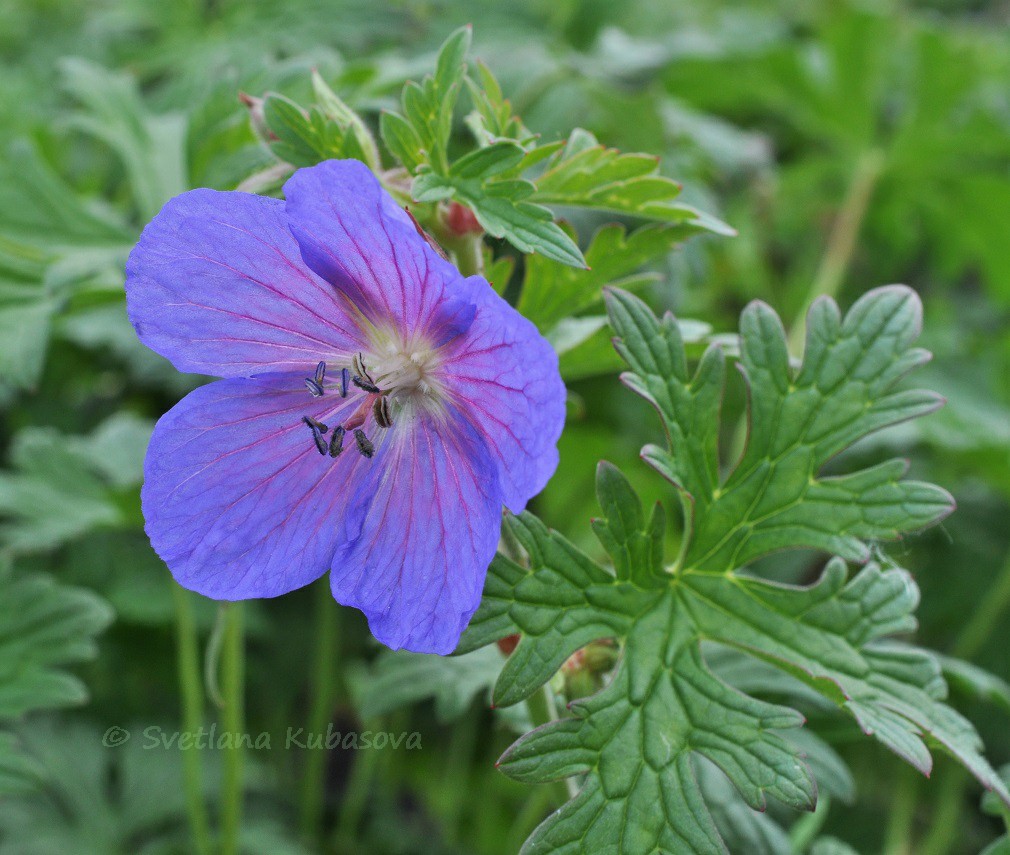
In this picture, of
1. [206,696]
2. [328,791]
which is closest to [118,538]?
[206,696]

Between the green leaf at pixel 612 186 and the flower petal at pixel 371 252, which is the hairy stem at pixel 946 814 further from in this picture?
the flower petal at pixel 371 252

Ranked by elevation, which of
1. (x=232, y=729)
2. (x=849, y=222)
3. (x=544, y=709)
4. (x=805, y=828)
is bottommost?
(x=232, y=729)

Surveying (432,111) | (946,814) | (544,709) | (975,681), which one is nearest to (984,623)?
(946,814)

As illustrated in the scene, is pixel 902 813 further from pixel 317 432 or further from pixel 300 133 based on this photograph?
pixel 300 133

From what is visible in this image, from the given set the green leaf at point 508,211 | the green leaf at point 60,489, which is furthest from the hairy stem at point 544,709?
the green leaf at point 60,489

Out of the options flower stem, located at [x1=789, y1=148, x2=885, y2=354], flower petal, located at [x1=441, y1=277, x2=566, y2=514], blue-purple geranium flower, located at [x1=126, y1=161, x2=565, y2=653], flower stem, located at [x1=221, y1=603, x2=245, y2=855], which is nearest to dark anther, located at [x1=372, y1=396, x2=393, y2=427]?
blue-purple geranium flower, located at [x1=126, y1=161, x2=565, y2=653]

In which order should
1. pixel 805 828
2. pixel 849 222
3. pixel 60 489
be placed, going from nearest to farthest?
pixel 805 828
pixel 60 489
pixel 849 222
